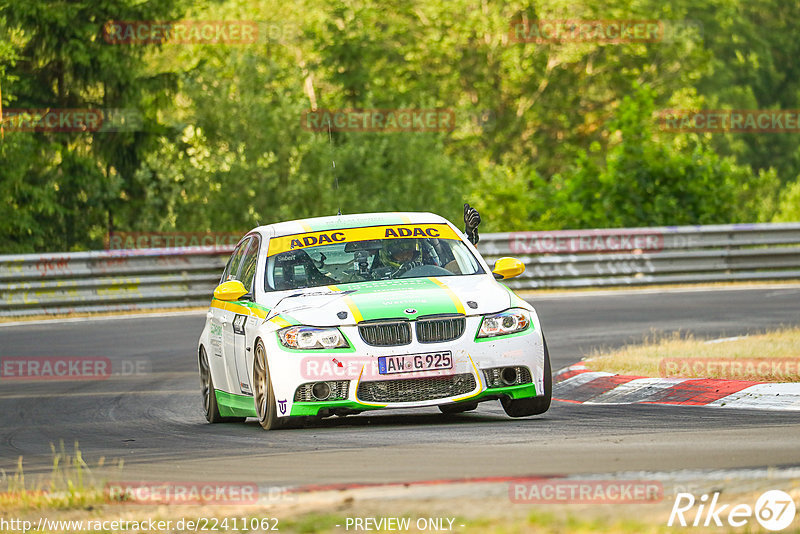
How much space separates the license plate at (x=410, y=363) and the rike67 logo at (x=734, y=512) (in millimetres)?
3918

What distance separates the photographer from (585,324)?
18.9 m

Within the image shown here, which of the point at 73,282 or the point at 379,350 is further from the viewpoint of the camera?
the point at 73,282

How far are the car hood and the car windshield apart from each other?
29 centimetres

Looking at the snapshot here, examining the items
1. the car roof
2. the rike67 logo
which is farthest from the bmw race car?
the rike67 logo

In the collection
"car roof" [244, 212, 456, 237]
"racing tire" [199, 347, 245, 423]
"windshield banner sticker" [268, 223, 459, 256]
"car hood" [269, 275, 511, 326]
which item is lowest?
"racing tire" [199, 347, 245, 423]

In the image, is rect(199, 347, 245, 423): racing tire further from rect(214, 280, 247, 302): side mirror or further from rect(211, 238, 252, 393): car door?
rect(214, 280, 247, 302): side mirror

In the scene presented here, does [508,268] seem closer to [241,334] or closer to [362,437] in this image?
[241,334]

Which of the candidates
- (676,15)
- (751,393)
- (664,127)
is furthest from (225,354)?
(676,15)

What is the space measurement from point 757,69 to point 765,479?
7620cm

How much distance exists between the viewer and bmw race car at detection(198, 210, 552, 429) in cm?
966

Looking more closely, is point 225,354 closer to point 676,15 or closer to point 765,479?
point 765,479

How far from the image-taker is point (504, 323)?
993 centimetres

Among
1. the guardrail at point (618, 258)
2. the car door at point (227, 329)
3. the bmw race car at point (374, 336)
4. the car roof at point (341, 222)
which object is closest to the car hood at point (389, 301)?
the bmw race car at point (374, 336)

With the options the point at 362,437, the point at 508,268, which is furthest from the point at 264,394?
the point at 508,268
